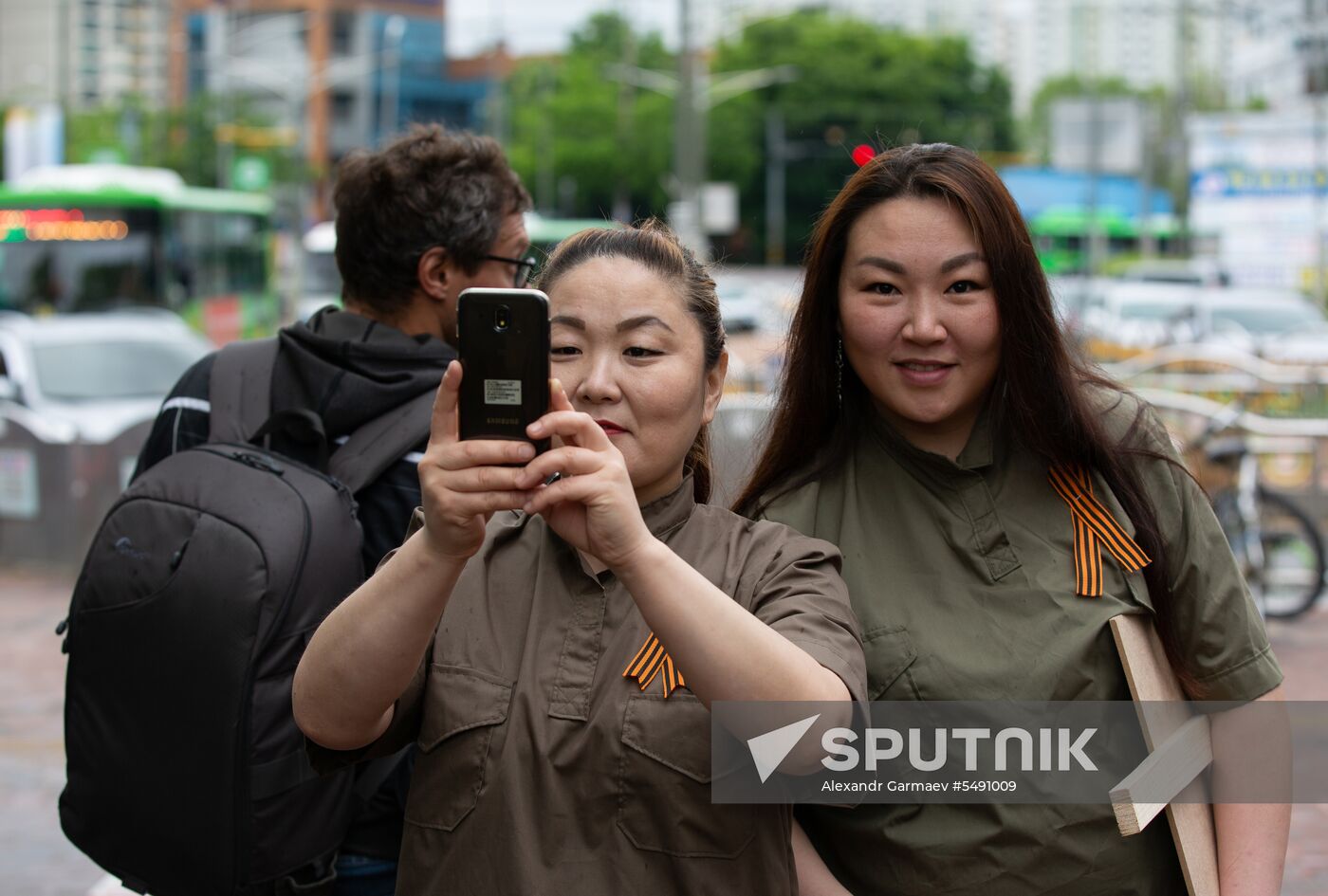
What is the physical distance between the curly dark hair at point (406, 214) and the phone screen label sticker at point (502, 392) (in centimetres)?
125

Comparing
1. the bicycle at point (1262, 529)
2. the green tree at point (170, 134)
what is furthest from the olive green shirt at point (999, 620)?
the green tree at point (170, 134)

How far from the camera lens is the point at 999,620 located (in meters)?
2.04

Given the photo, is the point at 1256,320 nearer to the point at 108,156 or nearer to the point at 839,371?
the point at 839,371

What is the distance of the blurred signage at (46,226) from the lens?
61.2 feet

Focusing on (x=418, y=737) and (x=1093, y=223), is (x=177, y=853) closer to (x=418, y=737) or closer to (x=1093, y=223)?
(x=418, y=737)

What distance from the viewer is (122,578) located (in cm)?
223

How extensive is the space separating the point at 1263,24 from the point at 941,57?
45979 millimetres

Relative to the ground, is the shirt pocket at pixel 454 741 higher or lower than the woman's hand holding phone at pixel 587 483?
lower

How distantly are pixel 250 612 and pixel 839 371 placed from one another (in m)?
0.98

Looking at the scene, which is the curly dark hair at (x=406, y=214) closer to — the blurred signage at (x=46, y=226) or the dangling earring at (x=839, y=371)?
the dangling earring at (x=839, y=371)

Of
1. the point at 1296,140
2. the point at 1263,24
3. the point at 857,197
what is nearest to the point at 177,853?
the point at 857,197

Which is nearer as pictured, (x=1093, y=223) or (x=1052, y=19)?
(x=1093, y=223)

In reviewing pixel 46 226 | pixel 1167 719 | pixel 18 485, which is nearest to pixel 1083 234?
pixel 46 226

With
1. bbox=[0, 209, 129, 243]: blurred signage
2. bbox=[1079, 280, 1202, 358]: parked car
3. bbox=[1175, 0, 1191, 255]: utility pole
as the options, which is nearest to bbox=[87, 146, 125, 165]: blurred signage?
bbox=[0, 209, 129, 243]: blurred signage
